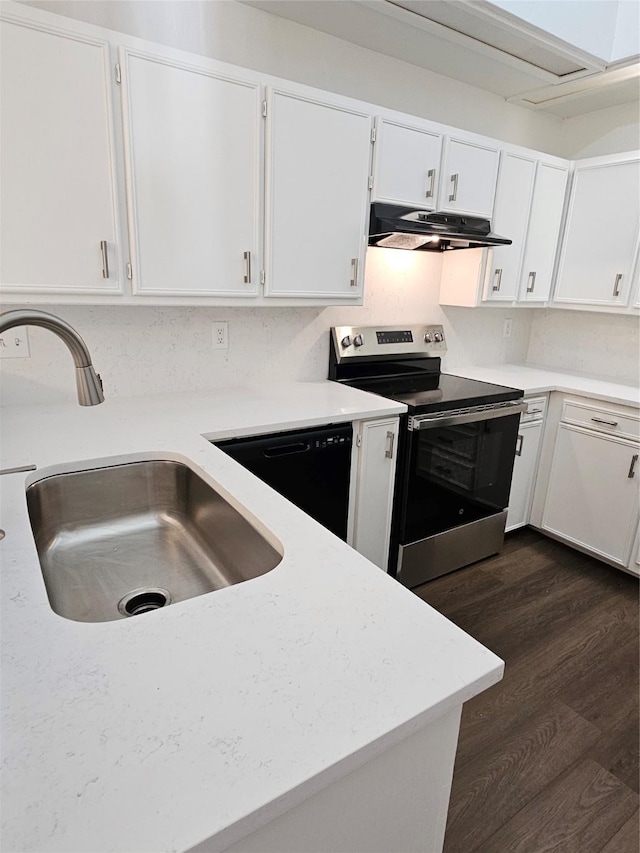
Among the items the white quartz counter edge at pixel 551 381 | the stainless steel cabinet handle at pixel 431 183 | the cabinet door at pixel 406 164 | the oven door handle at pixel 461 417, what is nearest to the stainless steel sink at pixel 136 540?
the oven door handle at pixel 461 417

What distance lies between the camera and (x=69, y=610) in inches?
41.9

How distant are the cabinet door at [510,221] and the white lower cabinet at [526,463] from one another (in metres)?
0.66

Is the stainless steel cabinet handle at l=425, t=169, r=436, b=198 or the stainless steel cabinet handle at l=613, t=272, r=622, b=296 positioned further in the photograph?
the stainless steel cabinet handle at l=613, t=272, r=622, b=296

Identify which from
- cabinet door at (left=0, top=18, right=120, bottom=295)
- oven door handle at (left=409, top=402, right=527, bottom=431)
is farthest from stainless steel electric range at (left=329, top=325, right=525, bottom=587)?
cabinet door at (left=0, top=18, right=120, bottom=295)

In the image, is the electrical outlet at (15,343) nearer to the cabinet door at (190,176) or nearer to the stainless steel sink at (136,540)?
the cabinet door at (190,176)

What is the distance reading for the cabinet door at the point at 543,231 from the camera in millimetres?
2854

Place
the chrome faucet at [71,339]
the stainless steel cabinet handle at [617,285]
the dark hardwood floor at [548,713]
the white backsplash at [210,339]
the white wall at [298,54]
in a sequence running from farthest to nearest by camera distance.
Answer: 1. the stainless steel cabinet handle at [617,285]
2. the white backsplash at [210,339]
3. the white wall at [298,54]
4. the dark hardwood floor at [548,713]
5. the chrome faucet at [71,339]

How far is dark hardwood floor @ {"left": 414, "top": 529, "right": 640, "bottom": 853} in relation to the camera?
1.46 meters

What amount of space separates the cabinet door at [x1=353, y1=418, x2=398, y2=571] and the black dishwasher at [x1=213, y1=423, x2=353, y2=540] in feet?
0.23

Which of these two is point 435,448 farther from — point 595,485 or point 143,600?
point 143,600

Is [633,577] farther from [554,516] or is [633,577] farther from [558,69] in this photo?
[558,69]

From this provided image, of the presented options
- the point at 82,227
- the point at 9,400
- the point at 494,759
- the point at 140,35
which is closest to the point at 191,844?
the point at 494,759

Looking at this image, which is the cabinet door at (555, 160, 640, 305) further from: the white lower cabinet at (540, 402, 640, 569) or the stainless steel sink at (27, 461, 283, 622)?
the stainless steel sink at (27, 461, 283, 622)

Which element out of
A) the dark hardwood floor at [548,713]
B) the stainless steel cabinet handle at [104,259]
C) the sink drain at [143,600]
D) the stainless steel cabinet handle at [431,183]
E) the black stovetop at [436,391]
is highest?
the stainless steel cabinet handle at [431,183]
